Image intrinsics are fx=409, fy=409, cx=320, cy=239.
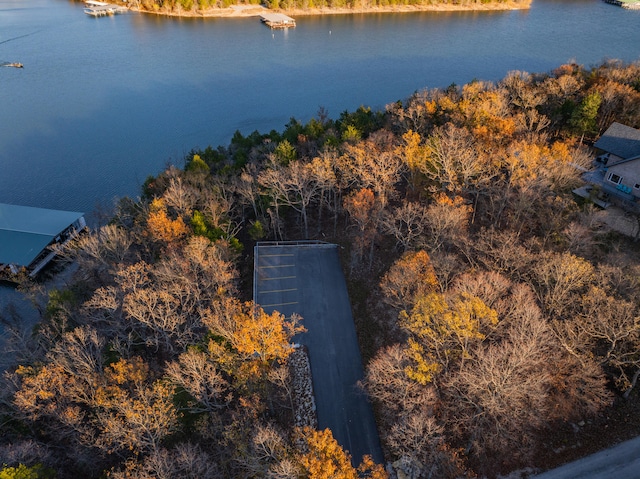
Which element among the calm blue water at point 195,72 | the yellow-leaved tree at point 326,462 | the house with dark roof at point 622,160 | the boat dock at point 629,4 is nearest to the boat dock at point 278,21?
the calm blue water at point 195,72

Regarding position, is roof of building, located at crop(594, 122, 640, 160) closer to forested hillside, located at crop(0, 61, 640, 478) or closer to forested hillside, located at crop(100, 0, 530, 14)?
forested hillside, located at crop(0, 61, 640, 478)

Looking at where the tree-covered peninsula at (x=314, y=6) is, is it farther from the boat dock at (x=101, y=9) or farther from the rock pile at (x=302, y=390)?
the rock pile at (x=302, y=390)

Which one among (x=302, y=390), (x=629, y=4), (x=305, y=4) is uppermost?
(x=629, y=4)

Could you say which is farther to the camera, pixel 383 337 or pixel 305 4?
pixel 305 4

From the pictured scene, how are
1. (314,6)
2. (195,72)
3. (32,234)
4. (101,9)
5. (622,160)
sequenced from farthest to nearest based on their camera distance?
1. (101,9)
2. (314,6)
3. (195,72)
4. (32,234)
5. (622,160)

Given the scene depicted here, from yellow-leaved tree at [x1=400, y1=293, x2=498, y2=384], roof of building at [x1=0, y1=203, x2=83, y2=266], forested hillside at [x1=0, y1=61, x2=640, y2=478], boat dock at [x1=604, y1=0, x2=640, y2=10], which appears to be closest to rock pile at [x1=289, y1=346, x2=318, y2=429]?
forested hillside at [x1=0, y1=61, x2=640, y2=478]

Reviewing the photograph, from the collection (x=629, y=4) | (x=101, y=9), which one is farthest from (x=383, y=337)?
(x=629, y=4)

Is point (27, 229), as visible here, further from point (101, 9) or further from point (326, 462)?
point (101, 9)
